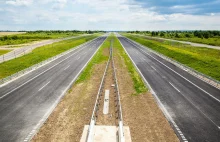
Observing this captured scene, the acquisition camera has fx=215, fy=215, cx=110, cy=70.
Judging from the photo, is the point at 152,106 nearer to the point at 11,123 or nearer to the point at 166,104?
the point at 166,104

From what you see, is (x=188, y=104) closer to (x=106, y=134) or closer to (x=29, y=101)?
(x=106, y=134)

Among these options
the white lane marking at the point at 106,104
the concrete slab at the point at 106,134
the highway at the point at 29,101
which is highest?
the concrete slab at the point at 106,134

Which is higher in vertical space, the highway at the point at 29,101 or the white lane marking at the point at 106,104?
the white lane marking at the point at 106,104

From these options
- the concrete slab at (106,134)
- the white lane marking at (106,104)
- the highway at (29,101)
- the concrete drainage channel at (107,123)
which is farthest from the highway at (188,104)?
the highway at (29,101)

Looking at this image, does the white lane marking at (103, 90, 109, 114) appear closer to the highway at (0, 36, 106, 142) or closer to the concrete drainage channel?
the concrete drainage channel

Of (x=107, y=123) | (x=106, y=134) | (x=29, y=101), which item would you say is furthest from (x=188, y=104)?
(x=29, y=101)

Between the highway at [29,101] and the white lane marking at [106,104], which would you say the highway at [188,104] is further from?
the highway at [29,101]
